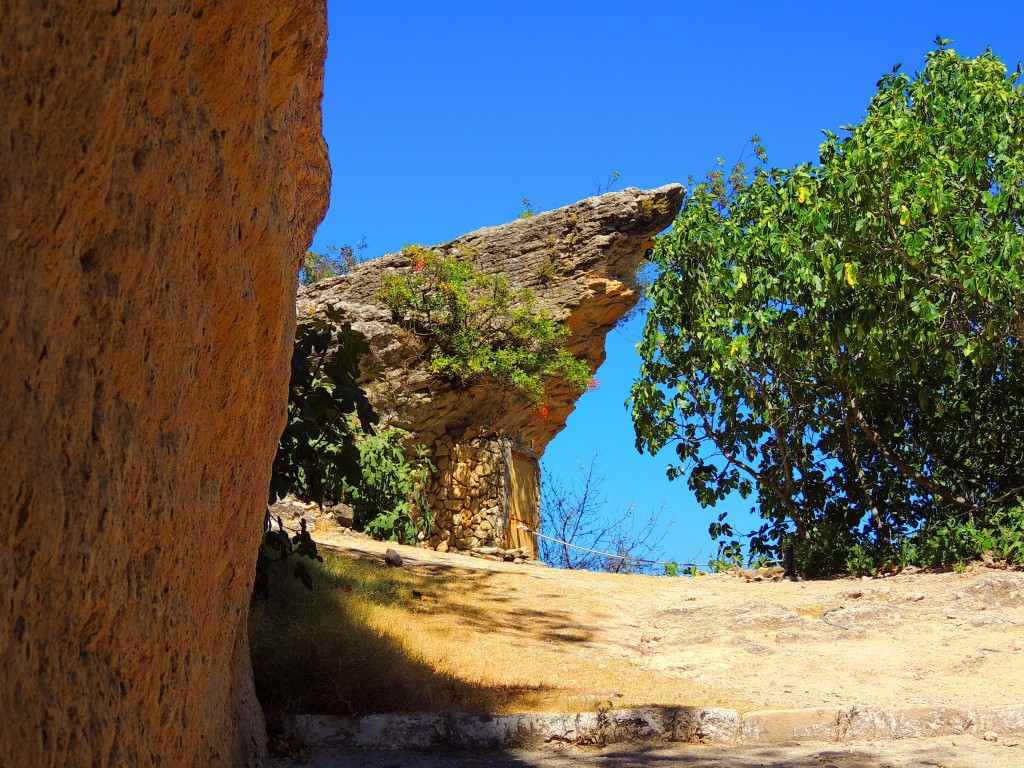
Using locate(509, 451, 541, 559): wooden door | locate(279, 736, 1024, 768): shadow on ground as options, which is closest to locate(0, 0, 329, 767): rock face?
locate(279, 736, 1024, 768): shadow on ground

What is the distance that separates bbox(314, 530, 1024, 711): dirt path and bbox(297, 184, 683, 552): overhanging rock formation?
289 cm

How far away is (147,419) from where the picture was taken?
2.15 meters

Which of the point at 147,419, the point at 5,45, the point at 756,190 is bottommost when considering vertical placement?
the point at 147,419

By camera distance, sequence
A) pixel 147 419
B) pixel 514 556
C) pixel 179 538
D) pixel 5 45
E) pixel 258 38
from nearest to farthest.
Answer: pixel 5 45 < pixel 147 419 < pixel 179 538 < pixel 258 38 < pixel 514 556

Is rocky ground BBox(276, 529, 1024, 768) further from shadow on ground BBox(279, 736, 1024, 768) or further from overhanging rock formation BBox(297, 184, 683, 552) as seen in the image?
overhanging rock formation BBox(297, 184, 683, 552)

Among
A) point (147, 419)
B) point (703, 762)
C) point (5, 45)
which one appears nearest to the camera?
point (5, 45)

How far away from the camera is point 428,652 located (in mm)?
6441

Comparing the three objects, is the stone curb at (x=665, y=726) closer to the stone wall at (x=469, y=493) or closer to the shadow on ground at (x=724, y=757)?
the shadow on ground at (x=724, y=757)

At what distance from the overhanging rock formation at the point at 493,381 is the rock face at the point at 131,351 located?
35.6 ft

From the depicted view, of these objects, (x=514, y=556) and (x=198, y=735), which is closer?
(x=198, y=735)

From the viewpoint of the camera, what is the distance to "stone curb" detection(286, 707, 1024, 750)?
4.92m

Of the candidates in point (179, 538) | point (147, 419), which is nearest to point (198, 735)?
point (179, 538)

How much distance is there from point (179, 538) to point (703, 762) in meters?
3.34

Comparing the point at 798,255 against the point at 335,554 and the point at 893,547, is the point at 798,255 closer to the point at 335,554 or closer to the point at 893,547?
the point at 893,547
